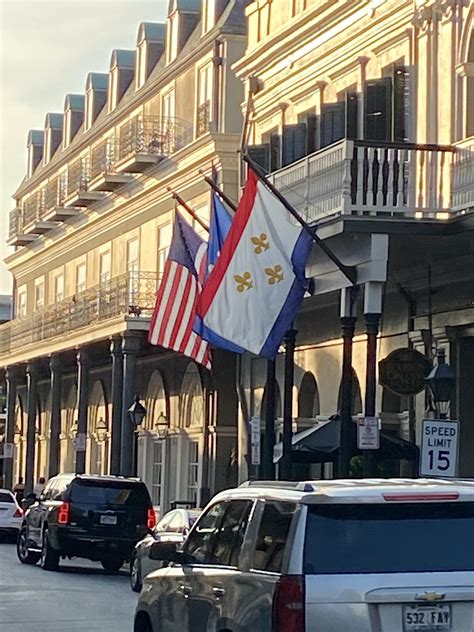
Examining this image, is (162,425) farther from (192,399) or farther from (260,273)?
(260,273)

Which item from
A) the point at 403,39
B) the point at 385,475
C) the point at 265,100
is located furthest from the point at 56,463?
the point at 403,39

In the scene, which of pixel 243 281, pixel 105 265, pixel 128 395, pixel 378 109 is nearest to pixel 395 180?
pixel 243 281

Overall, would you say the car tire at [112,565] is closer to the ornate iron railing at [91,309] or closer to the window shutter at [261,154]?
the window shutter at [261,154]

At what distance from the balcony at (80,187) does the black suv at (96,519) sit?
62.9 feet

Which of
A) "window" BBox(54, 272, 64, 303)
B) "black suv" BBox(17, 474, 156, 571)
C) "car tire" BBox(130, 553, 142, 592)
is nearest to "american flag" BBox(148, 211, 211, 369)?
"black suv" BBox(17, 474, 156, 571)

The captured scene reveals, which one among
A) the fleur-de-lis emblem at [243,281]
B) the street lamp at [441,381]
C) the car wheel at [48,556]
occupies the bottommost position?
the car wheel at [48,556]

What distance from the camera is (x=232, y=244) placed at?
906 inches

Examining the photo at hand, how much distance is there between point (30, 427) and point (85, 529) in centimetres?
2199

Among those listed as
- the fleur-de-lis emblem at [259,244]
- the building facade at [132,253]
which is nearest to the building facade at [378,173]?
the fleur-de-lis emblem at [259,244]

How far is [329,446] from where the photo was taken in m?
26.8

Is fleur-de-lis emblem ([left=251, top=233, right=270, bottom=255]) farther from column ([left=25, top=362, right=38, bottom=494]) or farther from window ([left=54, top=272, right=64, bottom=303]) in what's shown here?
window ([left=54, top=272, right=64, bottom=303])

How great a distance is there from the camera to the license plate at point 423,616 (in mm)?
8680

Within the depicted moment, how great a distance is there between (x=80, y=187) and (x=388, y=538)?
38.1m

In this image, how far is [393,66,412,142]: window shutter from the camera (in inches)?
1000
